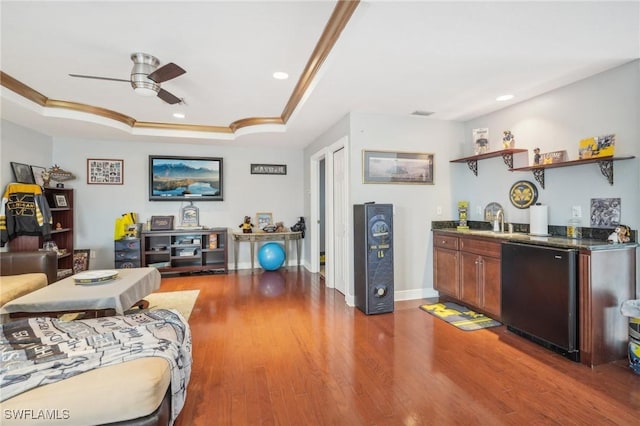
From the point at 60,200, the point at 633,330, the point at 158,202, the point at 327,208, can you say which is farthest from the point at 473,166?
the point at 60,200

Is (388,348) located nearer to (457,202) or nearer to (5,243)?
(457,202)

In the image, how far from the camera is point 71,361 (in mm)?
1413

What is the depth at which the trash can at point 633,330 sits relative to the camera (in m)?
2.27

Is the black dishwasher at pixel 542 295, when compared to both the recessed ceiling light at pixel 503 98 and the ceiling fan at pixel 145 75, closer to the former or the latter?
the recessed ceiling light at pixel 503 98

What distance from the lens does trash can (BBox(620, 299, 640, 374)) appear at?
227 cm

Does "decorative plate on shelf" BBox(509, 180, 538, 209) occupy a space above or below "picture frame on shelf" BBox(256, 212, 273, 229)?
above

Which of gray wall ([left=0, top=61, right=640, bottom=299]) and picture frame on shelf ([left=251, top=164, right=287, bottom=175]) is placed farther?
picture frame on shelf ([left=251, top=164, right=287, bottom=175])

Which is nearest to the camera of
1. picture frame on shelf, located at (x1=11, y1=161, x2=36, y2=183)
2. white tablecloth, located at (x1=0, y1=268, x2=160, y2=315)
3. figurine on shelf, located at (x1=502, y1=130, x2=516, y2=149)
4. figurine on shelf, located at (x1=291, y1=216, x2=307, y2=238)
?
white tablecloth, located at (x1=0, y1=268, x2=160, y2=315)

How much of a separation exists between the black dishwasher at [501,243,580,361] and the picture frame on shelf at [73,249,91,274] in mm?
6125

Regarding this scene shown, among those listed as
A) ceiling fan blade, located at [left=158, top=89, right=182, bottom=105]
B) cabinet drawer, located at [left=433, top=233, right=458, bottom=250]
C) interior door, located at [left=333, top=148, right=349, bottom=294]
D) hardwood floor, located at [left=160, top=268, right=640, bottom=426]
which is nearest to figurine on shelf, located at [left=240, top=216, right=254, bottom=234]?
interior door, located at [left=333, top=148, right=349, bottom=294]

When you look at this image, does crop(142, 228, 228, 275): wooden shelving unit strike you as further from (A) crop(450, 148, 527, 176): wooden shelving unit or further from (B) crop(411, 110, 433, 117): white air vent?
(A) crop(450, 148, 527, 176): wooden shelving unit

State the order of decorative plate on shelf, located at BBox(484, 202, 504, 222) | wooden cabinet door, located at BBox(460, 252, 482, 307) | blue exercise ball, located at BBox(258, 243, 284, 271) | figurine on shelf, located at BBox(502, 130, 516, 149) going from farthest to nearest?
blue exercise ball, located at BBox(258, 243, 284, 271)
decorative plate on shelf, located at BBox(484, 202, 504, 222)
figurine on shelf, located at BBox(502, 130, 516, 149)
wooden cabinet door, located at BBox(460, 252, 482, 307)

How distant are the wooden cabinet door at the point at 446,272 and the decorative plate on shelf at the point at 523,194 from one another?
891 millimetres

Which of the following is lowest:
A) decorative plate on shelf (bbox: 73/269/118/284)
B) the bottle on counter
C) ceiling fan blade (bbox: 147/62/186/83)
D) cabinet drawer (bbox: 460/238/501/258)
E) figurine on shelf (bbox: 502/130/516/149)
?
decorative plate on shelf (bbox: 73/269/118/284)
